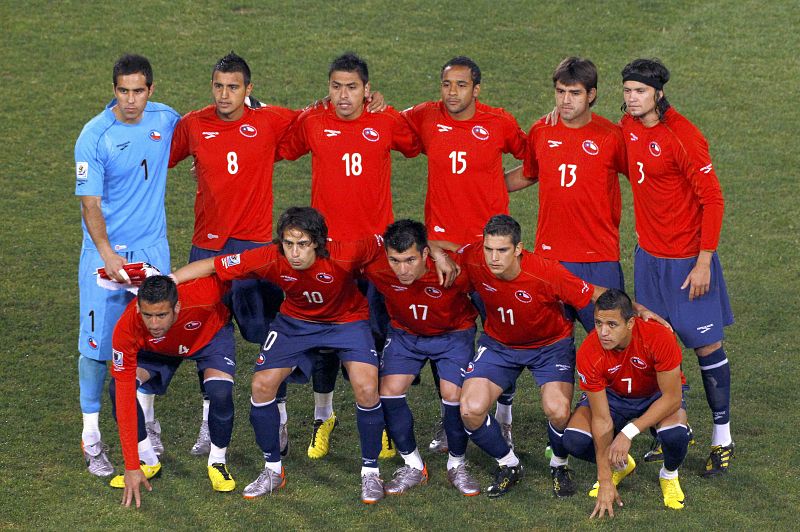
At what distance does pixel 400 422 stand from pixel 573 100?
8.71 feet

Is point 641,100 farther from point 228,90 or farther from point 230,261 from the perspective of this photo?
point 230,261

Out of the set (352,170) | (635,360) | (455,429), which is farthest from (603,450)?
(352,170)

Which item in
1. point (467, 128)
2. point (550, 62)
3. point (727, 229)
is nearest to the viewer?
point (467, 128)

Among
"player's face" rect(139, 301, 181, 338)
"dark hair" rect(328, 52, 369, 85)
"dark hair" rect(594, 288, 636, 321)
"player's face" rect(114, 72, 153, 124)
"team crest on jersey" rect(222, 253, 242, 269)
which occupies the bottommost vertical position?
"player's face" rect(139, 301, 181, 338)

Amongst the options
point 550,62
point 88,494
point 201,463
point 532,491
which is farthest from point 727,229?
point 88,494

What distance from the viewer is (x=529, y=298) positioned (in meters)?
8.83

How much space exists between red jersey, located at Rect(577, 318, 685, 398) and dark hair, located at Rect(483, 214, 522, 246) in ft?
2.82

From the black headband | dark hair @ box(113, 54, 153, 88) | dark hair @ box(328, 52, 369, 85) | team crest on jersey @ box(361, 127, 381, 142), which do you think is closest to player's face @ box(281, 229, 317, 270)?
team crest on jersey @ box(361, 127, 381, 142)

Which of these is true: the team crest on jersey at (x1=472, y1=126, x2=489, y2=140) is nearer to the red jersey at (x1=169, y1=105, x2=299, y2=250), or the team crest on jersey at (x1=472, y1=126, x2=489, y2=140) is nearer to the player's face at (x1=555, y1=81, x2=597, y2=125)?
the player's face at (x1=555, y1=81, x2=597, y2=125)

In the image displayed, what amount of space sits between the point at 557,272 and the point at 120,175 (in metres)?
3.24

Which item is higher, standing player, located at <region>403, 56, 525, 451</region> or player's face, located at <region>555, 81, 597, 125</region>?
player's face, located at <region>555, 81, 597, 125</region>

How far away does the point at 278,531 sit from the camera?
8398 millimetres

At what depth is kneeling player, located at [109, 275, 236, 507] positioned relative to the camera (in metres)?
8.45

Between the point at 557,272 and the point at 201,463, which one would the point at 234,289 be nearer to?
the point at 201,463
